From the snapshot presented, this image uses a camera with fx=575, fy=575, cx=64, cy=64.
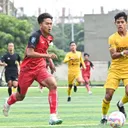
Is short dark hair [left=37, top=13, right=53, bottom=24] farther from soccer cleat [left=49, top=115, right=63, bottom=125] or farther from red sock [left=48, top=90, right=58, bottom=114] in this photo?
soccer cleat [left=49, top=115, right=63, bottom=125]

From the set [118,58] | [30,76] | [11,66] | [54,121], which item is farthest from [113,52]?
[11,66]

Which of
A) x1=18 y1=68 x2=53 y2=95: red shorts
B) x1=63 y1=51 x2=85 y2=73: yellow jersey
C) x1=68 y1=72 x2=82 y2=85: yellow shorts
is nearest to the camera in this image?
x1=18 y1=68 x2=53 y2=95: red shorts

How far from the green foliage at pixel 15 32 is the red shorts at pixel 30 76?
47.6 m

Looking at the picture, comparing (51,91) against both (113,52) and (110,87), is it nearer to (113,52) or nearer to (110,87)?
(110,87)

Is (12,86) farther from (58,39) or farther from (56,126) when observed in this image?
(58,39)

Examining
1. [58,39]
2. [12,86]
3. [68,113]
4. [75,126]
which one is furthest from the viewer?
[58,39]

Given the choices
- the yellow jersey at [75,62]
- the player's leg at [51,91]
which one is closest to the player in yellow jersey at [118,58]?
the player's leg at [51,91]

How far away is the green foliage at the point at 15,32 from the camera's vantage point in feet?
194

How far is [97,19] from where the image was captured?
58.3 m

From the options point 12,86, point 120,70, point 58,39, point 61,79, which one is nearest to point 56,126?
point 120,70

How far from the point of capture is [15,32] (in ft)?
197

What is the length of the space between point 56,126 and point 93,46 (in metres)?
46.8

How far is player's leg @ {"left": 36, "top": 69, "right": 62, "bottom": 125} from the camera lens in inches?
391

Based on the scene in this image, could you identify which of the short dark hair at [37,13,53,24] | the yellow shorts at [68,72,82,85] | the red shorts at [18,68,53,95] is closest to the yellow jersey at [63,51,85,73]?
the yellow shorts at [68,72,82,85]
